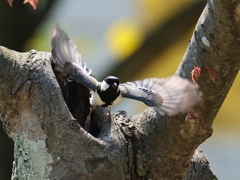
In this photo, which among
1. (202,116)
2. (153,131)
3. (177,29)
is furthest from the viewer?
(177,29)

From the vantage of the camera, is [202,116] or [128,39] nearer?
[202,116]

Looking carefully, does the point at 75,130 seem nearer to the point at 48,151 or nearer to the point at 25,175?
the point at 48,151

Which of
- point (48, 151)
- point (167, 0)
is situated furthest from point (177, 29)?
point (48, 151)

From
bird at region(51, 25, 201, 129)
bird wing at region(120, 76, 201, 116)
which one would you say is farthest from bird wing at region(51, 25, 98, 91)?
bird wing at region(120, 76, 201, 116)

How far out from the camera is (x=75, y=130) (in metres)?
2.04

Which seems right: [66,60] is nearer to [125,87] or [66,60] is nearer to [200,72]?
[125,87]

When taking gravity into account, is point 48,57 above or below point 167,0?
below

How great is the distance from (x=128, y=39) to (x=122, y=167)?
215 centimetres

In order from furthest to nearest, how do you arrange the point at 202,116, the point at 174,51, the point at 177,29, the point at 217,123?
the point at 217,123 → the point at 174,51 → the point at 177,29 → the point at 202,116

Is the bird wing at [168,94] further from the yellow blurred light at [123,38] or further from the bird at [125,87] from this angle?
the yellow blurred light at [123,38]

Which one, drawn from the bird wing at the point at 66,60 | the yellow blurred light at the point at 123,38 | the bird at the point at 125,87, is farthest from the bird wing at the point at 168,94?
the yellow blurred light at the point at 123,38

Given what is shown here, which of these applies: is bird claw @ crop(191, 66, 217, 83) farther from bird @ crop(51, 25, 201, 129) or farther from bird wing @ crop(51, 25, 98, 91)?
bird wing @ crop(51, 25, 98, 91)

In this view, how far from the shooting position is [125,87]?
250cm

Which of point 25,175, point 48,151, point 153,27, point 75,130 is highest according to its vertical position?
point 153,27
